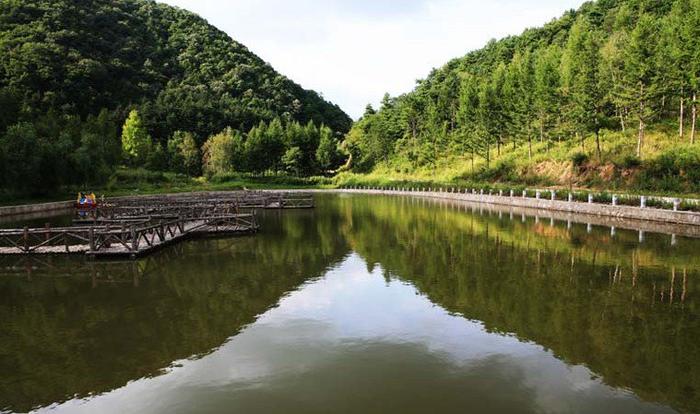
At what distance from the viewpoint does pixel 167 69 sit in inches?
5007

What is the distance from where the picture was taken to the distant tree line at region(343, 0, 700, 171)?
43.8m

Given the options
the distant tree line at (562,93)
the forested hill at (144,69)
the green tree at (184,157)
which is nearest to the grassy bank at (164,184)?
the green tree at (184,157)

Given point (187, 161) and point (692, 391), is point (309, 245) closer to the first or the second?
point (692, 391)

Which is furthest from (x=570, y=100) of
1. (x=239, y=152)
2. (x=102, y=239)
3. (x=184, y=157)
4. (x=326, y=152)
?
(x=184, y=157)

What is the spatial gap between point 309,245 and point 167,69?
120m

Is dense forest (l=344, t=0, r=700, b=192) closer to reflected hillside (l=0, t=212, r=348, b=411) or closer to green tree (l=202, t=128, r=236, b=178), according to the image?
green tree (l=202, t=128, r=236, b=178)

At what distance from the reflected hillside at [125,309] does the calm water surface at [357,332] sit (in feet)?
0.18

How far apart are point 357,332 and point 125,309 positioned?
6.42 m

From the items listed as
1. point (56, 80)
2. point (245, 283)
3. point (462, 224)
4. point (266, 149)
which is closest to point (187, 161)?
point (266, 149)

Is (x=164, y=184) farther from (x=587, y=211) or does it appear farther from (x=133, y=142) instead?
(x=587, y=211)

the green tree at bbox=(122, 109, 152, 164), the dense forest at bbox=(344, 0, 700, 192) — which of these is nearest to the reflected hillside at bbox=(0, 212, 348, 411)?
the dense forest at bbox=(344, 0, 700, 192)

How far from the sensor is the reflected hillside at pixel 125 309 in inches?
351

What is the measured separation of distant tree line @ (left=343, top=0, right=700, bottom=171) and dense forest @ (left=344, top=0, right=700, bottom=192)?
14cm

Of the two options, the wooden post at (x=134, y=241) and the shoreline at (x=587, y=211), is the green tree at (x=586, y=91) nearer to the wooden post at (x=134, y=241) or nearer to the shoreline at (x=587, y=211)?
the shoreline at (x=587, y=211)
